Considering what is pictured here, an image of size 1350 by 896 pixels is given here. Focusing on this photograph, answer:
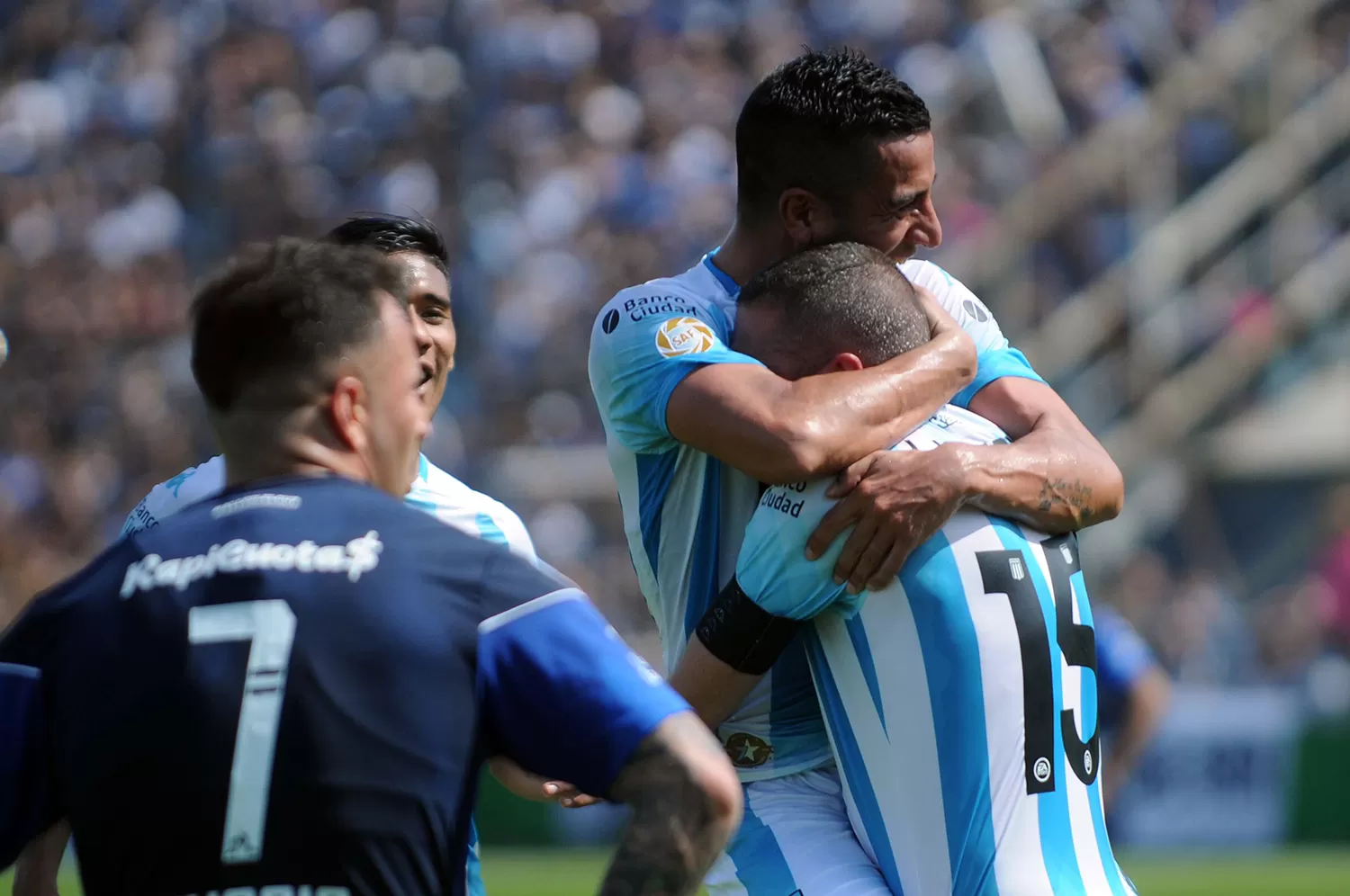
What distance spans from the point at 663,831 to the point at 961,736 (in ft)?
3.38

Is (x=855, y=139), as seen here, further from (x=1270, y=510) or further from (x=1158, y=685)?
(x=1270, y=510)

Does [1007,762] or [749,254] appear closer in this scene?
[1007,762]

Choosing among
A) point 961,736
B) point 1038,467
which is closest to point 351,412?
point 961,736

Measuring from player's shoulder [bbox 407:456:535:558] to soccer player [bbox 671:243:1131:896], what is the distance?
112 centimetres

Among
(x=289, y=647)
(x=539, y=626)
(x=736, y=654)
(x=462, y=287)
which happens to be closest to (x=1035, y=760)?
(x=736, y=654)

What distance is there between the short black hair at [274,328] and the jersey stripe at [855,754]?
1.27m

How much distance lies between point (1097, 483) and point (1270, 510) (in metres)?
14.5

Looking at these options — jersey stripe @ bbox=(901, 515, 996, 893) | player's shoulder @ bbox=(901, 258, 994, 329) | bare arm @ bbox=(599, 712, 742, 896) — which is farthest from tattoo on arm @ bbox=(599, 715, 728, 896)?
player's shoulder @ bbox=(901, 258, 994, 329)

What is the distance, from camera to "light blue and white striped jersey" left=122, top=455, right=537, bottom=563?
15.3 feet

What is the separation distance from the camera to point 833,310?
3.70 m

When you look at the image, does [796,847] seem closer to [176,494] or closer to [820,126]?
[820,126]

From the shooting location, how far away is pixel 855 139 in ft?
13.5

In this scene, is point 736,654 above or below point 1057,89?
below

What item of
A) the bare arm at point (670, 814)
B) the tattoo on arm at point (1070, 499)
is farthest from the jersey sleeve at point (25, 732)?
the tattoo on arm at point (1070, 499)
